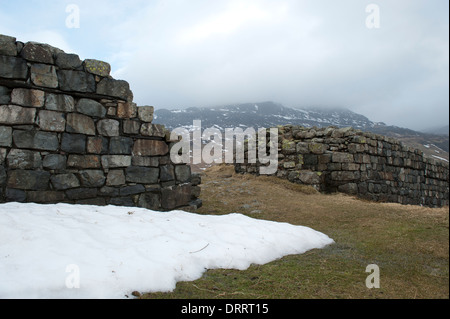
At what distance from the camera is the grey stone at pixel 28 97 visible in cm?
A: 552

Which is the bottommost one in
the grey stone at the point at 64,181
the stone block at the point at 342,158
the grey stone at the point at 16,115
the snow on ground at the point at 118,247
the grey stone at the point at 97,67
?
the snow on ground at the point at 118,247

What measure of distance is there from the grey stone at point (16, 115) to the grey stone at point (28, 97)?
97 mm

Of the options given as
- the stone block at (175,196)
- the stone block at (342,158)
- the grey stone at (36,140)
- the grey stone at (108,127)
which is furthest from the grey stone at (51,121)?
the stone block at (342,158)

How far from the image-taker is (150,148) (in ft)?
23.1

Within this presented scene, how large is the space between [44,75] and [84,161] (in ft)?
5.97

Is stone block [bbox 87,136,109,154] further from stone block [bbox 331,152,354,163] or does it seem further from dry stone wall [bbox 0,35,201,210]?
stone block [bbox 331,152,354,163]

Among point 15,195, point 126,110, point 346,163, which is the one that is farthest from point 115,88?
point 346,163

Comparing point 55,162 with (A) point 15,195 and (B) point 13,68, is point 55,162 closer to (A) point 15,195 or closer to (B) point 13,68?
(A) point 15,195

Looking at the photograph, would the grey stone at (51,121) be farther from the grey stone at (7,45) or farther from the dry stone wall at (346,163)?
the dry stone wall at (346,163)
